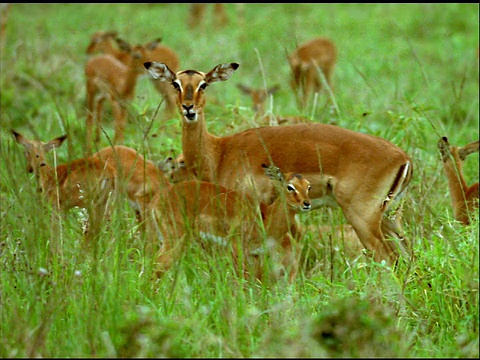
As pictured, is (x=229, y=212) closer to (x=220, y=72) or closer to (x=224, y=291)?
(x=220, y=72)

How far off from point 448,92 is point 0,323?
6.68 metres

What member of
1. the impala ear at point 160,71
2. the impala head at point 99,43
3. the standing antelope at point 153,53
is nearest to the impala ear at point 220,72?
the impala ear at point 160,71

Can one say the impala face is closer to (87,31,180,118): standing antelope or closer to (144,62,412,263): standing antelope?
(144,62,412,263): standing antelope

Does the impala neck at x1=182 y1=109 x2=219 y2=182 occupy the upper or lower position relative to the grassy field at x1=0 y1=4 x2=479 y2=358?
upper

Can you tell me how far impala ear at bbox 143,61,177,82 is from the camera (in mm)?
5980

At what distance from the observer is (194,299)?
4.12 m

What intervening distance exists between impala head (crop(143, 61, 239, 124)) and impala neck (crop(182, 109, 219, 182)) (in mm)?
66

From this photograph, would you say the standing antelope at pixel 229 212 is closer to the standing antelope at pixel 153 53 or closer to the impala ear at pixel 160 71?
the impala ear at pixel 160 71

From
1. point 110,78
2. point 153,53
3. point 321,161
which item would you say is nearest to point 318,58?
point 153,53

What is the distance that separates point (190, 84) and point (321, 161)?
92 cm

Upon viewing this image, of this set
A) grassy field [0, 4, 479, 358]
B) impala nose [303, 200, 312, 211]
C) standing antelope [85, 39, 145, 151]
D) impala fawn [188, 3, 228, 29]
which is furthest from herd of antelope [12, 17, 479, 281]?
impala fawn [188, 3, 228, 29]

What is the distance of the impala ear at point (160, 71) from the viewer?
5.98 m

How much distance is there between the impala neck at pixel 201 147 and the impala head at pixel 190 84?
66mm

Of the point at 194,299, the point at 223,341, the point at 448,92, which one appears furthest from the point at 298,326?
the point at 448,92
